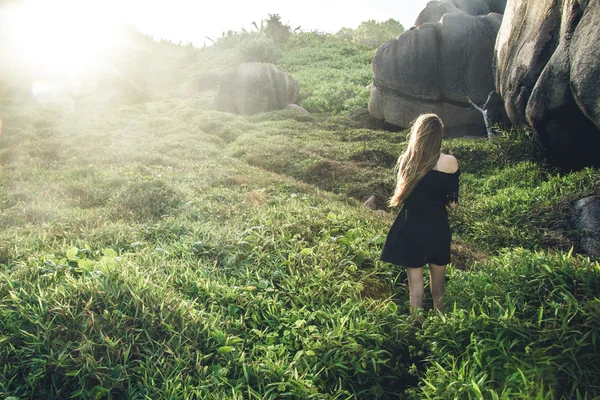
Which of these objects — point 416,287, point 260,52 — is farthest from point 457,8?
point 416,287

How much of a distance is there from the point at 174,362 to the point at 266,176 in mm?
6249

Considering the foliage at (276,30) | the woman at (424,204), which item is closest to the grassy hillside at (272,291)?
the woman at (424,204)

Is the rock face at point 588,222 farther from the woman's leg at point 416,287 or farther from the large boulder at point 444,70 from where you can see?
the large boulder at point 444,70

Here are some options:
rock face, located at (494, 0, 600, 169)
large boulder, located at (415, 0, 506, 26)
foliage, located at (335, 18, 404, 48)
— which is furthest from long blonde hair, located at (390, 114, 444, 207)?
foliage, located at (335, 18, 404, 48)

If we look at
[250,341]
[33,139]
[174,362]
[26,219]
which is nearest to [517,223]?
[250,341]

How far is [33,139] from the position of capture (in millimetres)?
13227

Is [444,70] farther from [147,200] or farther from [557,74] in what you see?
[147,200]

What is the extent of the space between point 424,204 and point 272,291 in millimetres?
1750

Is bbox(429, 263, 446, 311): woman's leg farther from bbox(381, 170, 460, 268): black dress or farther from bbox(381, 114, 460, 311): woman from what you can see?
bbox(381, 170, 460, 268): black dress

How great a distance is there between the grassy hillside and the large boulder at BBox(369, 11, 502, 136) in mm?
3726

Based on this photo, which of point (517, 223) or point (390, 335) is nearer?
point (390, 335)

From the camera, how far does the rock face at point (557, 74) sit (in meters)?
6.29

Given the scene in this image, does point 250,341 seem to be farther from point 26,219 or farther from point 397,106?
point 397,106

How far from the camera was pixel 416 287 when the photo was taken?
4422mm
